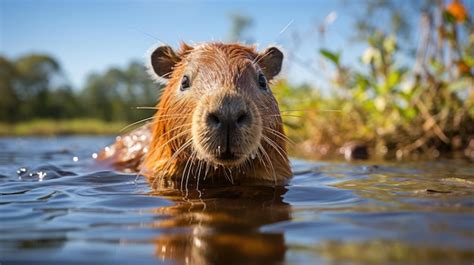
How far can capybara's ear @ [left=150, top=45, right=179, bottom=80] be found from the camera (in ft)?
15.7

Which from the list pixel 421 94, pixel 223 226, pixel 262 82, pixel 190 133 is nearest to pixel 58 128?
pixel 421 94

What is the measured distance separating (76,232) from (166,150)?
2103 millimetres

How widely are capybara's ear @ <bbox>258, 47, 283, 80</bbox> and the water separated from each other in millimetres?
1530

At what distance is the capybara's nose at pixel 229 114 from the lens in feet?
10.7

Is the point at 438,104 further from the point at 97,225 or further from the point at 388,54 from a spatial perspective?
the point at 97,225

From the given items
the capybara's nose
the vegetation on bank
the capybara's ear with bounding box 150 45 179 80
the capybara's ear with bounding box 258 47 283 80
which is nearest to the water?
Answer: the capybara's nose

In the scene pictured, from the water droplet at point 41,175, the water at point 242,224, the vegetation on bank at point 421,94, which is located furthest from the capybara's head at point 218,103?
the vegetation on bank at point 421,94

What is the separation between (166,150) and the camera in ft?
14.3

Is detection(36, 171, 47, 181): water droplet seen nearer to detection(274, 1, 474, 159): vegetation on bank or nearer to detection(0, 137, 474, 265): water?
detection(0, 137, 474, 265): water

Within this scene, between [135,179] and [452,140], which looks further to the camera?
[452,140]

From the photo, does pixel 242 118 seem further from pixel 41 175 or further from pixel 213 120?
pixel 41 175

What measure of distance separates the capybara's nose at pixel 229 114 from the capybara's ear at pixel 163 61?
1.62 m

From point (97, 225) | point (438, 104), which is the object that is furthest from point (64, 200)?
point (438, 104)

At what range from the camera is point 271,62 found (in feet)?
16.4
